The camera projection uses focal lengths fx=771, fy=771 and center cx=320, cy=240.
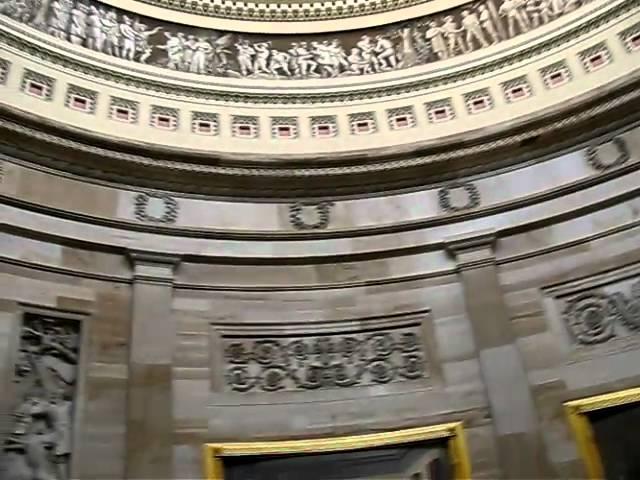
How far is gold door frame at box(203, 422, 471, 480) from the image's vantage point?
8469 mm

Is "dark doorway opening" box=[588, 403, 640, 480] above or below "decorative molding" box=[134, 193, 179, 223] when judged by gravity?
below

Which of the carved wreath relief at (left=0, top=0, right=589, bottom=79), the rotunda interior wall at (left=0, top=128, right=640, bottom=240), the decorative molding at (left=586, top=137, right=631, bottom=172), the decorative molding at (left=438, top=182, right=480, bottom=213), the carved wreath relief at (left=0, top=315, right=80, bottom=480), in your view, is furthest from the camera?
the carved wreath relief at (left=0, top=0, right=589, bottom=79)

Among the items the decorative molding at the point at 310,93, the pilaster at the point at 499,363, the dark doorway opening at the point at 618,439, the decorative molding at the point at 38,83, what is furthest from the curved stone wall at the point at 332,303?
the decorative molding at the point at 310,93

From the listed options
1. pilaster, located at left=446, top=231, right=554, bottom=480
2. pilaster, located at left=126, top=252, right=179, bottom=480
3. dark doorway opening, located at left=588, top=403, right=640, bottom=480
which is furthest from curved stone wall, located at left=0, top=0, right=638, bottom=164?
dark doorway opening, located at left=588, top=403, right=640, bottom=480

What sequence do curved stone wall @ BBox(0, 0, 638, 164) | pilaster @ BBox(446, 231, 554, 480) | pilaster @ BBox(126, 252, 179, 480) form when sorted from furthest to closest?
1. curved stone wall @ BBox(0, 0, 638, 164)
2. pilaster @ BBox(446, 231, 554, 480)
3. pilaster @ BBox(126, 252, 179, 480)

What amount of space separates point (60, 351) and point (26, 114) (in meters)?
2.94

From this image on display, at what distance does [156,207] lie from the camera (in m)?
10.1

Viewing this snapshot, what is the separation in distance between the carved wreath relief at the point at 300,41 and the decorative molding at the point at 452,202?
2.74m

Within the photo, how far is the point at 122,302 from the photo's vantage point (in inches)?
364

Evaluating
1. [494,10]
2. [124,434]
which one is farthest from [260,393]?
[494,10]

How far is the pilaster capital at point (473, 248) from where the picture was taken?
32.1 ft

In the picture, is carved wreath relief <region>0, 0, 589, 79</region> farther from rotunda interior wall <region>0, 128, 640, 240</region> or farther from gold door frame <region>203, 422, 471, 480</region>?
gold door frame <region>203, 422, 471, 480</region>

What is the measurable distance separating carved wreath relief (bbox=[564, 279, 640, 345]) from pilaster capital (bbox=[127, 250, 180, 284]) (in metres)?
4.88

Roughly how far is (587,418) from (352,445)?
8.54ft
